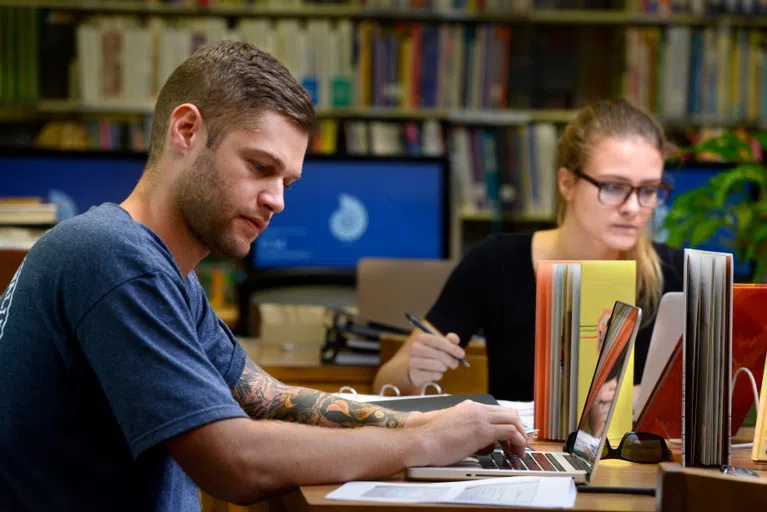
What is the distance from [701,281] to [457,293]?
1.02 meters

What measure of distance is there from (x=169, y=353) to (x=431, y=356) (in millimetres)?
823

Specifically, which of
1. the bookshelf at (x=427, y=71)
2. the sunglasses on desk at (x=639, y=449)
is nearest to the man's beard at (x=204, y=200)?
the sunglasses on desk at (x=639, y=449)

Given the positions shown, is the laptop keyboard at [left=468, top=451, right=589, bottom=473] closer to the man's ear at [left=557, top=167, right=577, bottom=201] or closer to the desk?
the man's ear at [left=557, top=167, right=577, bottom=201]

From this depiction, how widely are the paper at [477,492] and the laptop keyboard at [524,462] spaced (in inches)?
2.3

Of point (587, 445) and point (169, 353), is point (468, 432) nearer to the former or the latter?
point (587, 445)

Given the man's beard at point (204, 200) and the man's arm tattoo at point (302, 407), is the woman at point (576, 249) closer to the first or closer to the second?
the man's arm tattoo at point (302, 407)

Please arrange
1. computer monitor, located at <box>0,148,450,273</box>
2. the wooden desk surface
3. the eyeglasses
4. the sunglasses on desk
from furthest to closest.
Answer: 1. computer monitor, located at <box>0,148,450,273</box>
2. the eyeglasses
3. the sunglasses on desk
4. the wooden desk surface

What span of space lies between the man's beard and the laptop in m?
0.39

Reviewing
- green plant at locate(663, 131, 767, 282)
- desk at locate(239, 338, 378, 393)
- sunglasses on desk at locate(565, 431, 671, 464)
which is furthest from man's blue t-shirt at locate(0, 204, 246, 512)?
green plant at locate(663, 131, 767, 282)

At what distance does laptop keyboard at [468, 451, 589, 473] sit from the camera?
1.21 m

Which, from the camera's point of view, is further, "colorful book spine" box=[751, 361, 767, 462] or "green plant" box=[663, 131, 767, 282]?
"green plant" box=[663, 131, 767, 282]

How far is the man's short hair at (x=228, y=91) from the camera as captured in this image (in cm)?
124

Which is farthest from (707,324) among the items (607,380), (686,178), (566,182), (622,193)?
(686,178)

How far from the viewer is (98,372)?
1080 millimetres
